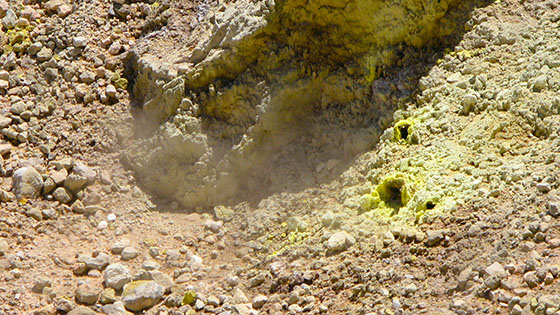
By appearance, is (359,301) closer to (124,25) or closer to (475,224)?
(475,224)

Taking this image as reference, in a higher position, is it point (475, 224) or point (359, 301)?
point (475, 224)

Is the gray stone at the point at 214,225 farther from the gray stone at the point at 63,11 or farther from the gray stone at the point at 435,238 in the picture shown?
the gray stone at the point at 63,11

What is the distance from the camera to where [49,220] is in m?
5.07

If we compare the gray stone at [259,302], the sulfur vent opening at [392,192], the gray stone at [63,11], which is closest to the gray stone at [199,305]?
the gray stone at [259,302]

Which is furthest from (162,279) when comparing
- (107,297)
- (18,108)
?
(18,108)

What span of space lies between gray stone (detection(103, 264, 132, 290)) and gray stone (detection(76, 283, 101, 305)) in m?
0.09

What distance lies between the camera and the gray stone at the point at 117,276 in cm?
453

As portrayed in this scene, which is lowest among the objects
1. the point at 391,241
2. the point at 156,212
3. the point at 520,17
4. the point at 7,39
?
the point at 156,212

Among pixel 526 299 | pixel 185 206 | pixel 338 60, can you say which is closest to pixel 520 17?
pixel 338 60

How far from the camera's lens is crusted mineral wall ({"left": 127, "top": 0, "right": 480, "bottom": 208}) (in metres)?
5.18

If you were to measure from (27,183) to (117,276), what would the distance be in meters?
1.04

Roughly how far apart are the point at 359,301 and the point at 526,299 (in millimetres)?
899

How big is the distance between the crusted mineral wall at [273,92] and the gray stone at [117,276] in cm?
87

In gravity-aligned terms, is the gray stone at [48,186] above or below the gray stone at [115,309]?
above
